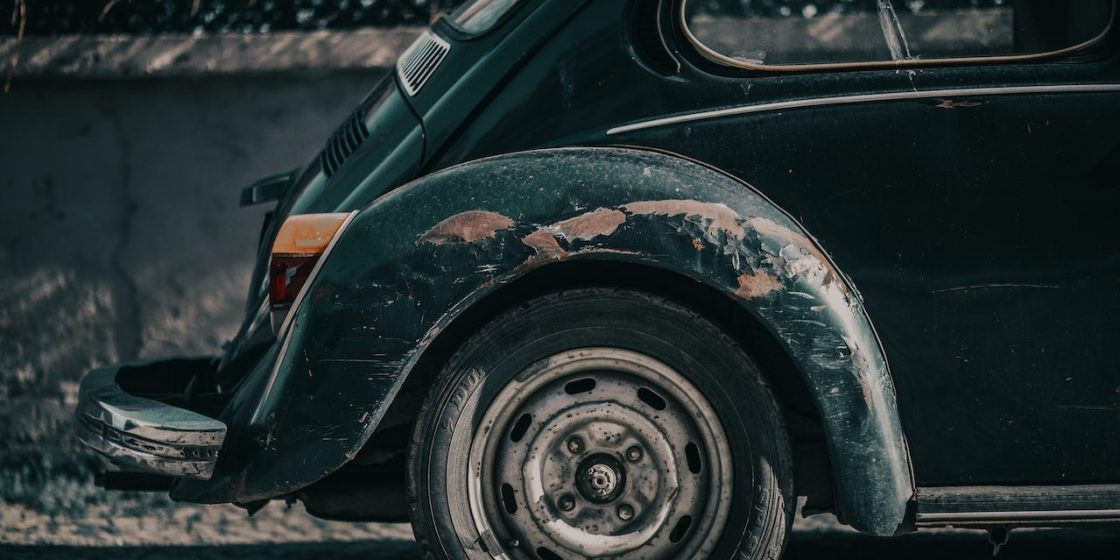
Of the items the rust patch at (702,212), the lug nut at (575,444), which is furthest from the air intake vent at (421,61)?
the lug nut at (575,444)

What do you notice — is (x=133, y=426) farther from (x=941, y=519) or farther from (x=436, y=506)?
(x=941, y=519)

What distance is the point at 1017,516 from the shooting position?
2775 mm

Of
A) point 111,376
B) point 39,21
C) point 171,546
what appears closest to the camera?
point 111,376

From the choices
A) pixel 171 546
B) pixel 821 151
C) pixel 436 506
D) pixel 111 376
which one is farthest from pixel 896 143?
pixel 171 546

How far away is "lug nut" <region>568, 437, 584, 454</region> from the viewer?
2844 millimetres

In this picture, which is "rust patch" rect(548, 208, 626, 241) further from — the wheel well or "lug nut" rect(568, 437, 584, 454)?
"lug nut" rect(568, 437, 584, 454)

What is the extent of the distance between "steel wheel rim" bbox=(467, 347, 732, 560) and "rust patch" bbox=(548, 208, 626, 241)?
265 mm

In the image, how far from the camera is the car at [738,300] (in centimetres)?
274

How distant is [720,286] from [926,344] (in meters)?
0.50

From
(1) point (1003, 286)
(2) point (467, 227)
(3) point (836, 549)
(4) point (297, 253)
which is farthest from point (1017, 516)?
(4) point (297, 253)

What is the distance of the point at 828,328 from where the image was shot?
2713 millimetres

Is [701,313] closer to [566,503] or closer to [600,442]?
[600,442]

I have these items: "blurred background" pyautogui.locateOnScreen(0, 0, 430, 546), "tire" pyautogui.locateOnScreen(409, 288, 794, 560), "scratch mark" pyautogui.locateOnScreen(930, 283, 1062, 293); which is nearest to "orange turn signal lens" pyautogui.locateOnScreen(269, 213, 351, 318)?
"tire" pyautogui.locateOnScreen(409, 288, 794, 560)

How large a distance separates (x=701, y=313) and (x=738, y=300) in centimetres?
13
